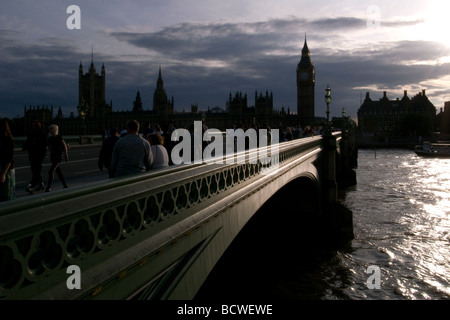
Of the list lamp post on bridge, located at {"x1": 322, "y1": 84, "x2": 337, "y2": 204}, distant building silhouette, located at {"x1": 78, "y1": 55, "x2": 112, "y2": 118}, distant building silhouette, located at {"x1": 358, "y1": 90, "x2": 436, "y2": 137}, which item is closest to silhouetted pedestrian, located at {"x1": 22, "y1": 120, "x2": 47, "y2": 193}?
lamp post on bridge, located at {"x1": 322, "y1": 84, "x2": 337, "y2": 204}

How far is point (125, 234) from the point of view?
A: 3.84m

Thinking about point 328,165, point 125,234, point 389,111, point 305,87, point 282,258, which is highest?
point 305,87

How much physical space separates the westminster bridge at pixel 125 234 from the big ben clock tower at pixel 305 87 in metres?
144

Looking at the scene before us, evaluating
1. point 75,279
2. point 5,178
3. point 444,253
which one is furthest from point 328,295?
point 75,279

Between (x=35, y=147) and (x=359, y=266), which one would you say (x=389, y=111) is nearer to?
(x=359, y=266)

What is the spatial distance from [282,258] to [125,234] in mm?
16249

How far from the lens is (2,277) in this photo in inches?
109

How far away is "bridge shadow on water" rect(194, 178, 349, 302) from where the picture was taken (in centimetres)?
1572

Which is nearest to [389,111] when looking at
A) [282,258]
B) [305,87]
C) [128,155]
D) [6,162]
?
[305,87]

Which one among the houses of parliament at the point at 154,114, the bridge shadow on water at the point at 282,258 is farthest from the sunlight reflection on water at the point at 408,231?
the houses of parliament at the point at 154,114

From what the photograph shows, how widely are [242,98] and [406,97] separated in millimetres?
71597

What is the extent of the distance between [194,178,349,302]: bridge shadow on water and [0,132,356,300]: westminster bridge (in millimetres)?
8577

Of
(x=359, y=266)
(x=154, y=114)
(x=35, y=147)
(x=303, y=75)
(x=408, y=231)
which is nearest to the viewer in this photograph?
(x=35, y=147)

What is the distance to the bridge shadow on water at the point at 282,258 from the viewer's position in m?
A: 15.7
